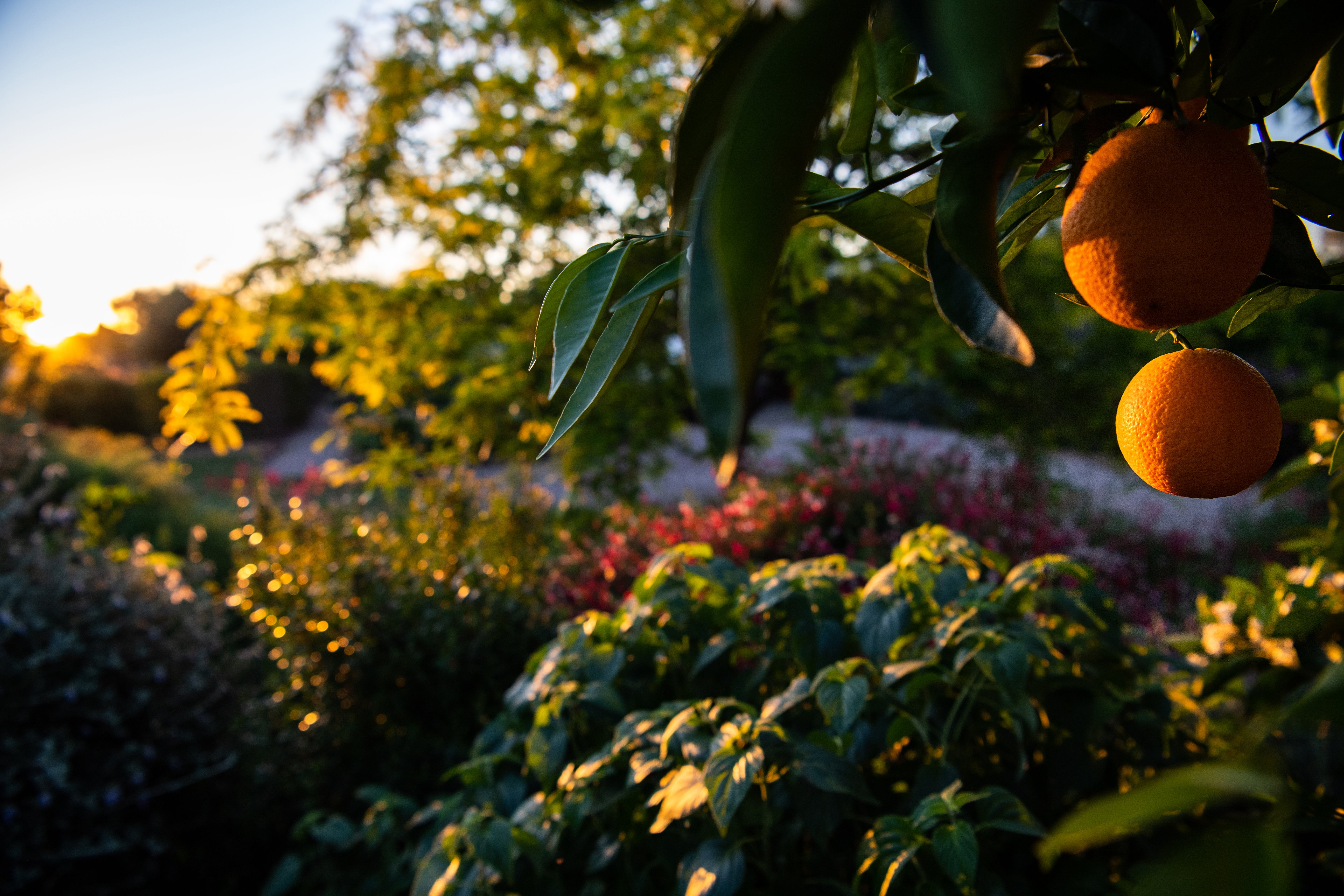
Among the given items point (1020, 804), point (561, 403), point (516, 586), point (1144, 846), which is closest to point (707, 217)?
point (1020, 804)

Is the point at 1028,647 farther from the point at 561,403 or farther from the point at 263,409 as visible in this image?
the point at 263,409

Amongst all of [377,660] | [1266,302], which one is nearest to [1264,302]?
[1266,302]

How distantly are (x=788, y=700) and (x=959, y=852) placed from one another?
12.1 inches

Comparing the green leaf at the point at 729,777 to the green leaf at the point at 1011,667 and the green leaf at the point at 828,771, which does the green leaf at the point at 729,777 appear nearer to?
the green leaf at the point at 828,771

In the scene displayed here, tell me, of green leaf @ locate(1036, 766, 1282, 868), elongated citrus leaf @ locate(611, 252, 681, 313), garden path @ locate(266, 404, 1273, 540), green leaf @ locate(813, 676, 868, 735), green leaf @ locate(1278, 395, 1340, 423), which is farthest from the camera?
garden path @ locate(266, 404, 1273, 540)

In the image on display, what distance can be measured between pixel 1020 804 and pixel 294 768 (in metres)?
2.41

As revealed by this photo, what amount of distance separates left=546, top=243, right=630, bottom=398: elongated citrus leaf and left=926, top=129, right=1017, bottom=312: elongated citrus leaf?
191mm

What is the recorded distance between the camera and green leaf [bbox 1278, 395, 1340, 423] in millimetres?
1427

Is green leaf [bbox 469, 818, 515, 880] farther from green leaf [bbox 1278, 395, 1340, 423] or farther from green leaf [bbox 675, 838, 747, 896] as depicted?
green leaf [bbox 1278, 395, 1340, 423]

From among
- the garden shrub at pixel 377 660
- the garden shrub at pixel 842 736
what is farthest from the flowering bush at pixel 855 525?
the garden shrub at pixel 842 736

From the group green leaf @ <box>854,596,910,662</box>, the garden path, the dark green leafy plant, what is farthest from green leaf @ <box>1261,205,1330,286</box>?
the garden path

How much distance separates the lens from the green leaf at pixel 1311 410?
4.68 ft

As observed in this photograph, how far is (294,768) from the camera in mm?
2494

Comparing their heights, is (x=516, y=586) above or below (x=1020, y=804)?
above
